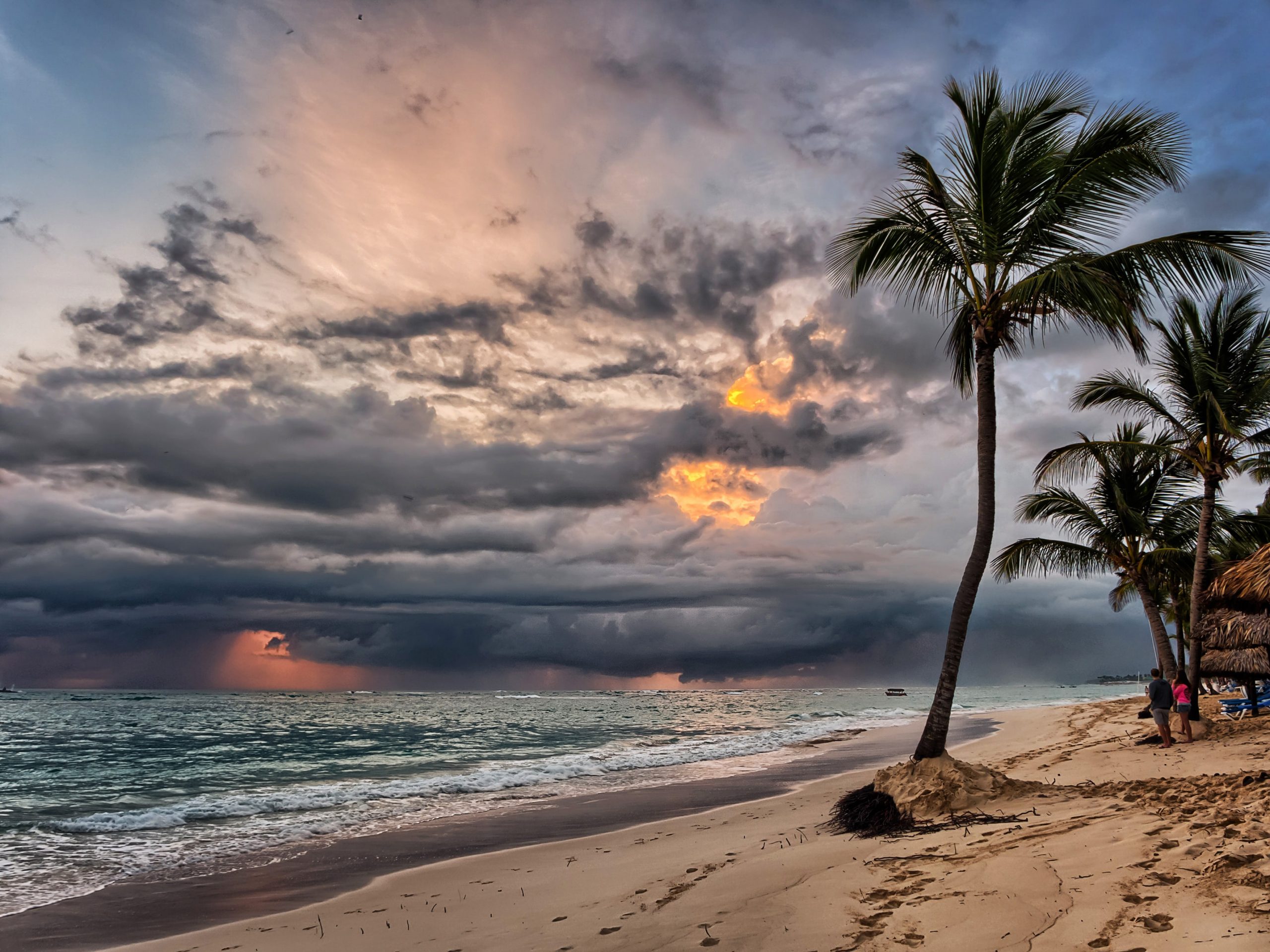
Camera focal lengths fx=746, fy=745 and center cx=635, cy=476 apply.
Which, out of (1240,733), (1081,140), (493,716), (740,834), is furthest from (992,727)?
(493,716)

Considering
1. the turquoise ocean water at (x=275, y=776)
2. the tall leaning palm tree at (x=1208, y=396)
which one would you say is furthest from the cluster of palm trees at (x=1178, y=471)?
the turquoise ocean water at (x=275, y=776)

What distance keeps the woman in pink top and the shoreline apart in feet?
24.1

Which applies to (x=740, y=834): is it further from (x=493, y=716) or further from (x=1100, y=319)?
(x=493, y=716)

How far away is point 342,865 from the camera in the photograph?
10.5m

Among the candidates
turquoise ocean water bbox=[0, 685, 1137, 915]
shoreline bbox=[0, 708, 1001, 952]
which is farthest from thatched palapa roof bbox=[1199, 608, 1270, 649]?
turquoise ocean water bbox=[0, 685, 1137, 915]

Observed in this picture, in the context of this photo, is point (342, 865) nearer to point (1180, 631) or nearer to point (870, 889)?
point (870, 889)

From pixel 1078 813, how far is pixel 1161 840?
180 cm

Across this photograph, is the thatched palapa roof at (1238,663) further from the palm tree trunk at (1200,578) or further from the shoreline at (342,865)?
the shoreline at (342,865)

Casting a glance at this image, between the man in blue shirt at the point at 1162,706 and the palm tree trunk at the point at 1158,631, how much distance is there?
10.2 feet

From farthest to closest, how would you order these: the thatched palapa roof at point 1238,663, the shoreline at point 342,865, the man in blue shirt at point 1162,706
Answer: the thatched palapa roof at point 1238,663 < the man in blue shirt at point 1162,706 < the shoreline at point 342,865

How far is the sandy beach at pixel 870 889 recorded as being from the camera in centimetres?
451

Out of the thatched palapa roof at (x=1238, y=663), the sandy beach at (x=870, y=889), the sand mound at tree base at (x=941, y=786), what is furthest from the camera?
the thatched palapa roof at (x=1238, y=663)

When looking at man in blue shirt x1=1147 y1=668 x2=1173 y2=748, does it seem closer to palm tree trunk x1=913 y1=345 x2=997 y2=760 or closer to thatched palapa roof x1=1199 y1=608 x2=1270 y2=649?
thatched palapa roof x1=1199 y1=608 x2=1270 y2=649

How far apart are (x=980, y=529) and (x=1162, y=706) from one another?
7801 mm
